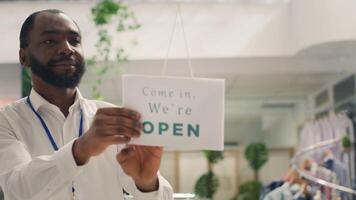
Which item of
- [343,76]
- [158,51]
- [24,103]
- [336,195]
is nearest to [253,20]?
[158,51]

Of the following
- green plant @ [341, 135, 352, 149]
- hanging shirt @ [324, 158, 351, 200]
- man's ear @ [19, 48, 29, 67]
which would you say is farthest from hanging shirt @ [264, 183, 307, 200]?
man's ear @ [19, 48, 29, 67]

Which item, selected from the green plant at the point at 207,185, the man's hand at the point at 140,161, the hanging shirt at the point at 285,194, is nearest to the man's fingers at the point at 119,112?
the man's hand at the point at 140,161

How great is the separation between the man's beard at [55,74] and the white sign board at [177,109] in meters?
0.27

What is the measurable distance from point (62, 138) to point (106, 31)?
4264 millimetres

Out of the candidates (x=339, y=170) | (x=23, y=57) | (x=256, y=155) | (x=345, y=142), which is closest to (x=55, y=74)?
(x=23, y=57)

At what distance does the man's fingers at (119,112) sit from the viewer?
98 centimetres

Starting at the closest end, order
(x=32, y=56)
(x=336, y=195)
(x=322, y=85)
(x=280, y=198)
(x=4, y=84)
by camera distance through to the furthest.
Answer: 1. (x=32, y=56)
2. (x=280, y=198)
3. (x=336, y=195)
4. (x=4, y=84)
5. (x=322, y=85)

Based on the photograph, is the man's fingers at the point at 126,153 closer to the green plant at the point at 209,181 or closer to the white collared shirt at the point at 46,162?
the white collared shirt at the point at 46,162

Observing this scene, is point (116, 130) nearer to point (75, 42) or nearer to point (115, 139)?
point (115, 139)

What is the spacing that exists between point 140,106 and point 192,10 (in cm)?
521

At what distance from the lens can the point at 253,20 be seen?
625 cm

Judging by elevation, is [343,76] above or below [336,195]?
above

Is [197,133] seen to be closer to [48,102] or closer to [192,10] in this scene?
[48,102]

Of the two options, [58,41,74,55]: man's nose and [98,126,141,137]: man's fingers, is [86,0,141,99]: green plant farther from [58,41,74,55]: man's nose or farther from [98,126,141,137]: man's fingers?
[98,126,141,137]: man's fingers
